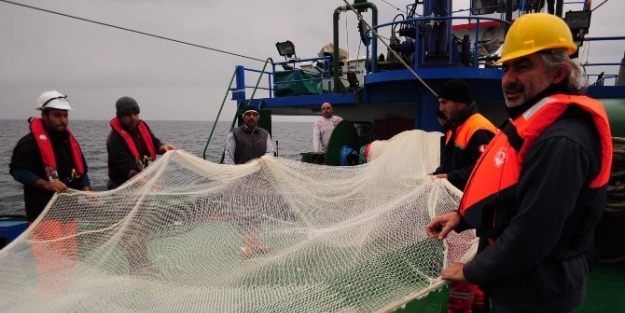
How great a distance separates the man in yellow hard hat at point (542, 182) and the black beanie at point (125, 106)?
125 inches

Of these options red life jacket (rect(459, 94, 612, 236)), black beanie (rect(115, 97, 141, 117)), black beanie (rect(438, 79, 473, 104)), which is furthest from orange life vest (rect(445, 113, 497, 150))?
black beanie (rect(115, 97, 141, 117))

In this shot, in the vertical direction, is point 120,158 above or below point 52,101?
below

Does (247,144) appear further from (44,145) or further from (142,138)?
(44,145)

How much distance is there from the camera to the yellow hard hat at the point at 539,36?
1329 millimetres

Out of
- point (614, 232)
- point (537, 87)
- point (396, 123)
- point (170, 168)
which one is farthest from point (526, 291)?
point (396, 123)

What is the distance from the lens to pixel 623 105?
402 cm

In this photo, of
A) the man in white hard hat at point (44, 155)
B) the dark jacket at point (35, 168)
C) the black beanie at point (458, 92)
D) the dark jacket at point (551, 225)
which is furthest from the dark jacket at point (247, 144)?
the dark jacket at point (551, 225)

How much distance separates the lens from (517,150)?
52.8 inches

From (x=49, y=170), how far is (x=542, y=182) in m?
3.37

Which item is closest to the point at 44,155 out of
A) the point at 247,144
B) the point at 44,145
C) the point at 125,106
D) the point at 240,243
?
the point at 44,145

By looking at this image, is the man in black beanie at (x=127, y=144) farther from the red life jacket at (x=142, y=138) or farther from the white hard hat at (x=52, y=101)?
the white hard hat at (x=52, y=101)

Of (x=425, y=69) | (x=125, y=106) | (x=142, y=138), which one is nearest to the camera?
(x=125, y=106)

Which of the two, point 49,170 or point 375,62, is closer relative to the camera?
Answer: point 49,170

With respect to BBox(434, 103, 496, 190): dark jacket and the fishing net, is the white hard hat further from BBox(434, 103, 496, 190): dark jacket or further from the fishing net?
BBox(434, 103, 496, 190): dark jacket
